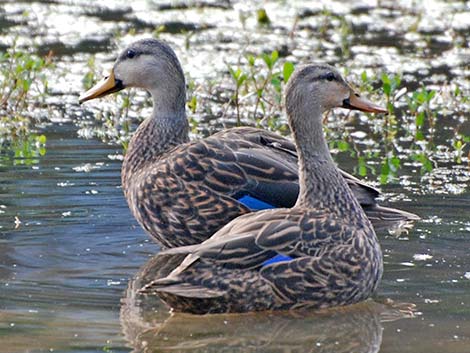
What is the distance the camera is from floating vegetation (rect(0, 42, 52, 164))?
1111 centimetres

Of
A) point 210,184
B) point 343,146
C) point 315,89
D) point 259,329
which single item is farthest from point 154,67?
point 259,329

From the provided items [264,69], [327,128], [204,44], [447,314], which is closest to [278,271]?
[447,314]

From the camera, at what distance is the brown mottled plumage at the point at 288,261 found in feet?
23.6

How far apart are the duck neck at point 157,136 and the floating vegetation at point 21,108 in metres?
1.69

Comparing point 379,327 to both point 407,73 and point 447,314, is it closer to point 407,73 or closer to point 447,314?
point 447,314

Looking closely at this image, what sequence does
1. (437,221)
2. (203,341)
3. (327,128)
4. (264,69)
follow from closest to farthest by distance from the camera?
(203,341), (437,221), (327,128), (264,69)

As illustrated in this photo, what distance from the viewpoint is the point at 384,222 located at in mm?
8539

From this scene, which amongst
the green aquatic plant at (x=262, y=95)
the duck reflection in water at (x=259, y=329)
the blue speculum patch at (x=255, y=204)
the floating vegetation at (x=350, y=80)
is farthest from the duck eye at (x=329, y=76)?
the green aquatic plant at (x=262, y=95)

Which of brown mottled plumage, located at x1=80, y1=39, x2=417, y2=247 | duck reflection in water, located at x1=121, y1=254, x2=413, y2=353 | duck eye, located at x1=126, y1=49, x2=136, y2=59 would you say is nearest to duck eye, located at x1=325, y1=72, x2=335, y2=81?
brown mottled plumage, located at x1=80, y1=39, x2=417, y2=247

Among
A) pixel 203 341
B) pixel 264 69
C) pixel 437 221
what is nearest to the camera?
pixel 203 341

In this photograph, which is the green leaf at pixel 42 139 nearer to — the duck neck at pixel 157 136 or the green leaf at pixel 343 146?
the duck neck at pixel 157 136

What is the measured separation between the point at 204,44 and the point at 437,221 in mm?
6989

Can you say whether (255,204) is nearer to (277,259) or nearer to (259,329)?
(277,259)

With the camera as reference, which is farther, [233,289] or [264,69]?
[264,69]
